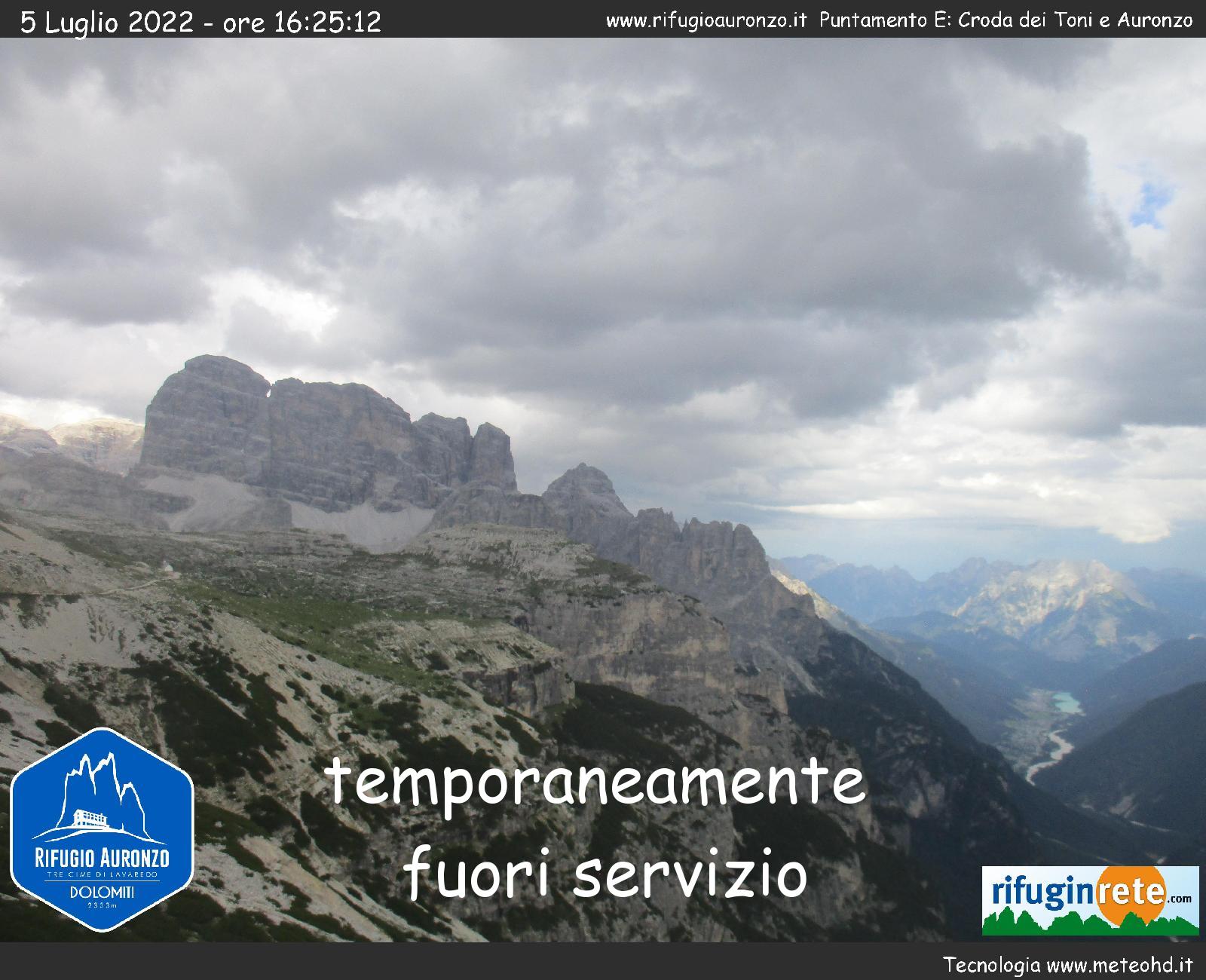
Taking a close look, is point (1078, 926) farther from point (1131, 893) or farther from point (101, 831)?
point (101, 831)

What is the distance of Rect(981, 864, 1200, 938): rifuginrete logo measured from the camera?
62.7 m

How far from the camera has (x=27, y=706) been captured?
62.8 metres

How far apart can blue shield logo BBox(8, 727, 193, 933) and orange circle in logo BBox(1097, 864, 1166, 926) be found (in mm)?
68850

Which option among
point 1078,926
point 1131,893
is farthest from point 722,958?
point 1131,893

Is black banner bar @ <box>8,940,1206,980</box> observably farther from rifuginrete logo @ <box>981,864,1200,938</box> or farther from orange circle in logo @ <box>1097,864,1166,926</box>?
orange circle in logo @ <box>1097,864,1166,926</box>

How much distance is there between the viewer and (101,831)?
137 feet

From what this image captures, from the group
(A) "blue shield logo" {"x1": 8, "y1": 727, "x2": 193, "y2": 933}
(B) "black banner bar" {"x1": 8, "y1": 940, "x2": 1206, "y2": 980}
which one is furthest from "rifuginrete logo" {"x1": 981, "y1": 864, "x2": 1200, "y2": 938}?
(A) "blue shield logo" {"x1": 8, "y1": 727, "x2": 193, "y2": 933}

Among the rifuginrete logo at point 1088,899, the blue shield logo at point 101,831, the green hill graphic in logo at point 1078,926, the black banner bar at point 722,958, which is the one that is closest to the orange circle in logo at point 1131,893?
the rifuginrete logo at point 1088,899

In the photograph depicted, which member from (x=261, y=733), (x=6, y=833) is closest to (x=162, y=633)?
(x=261, y=733)

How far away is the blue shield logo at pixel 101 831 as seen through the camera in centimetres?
3950

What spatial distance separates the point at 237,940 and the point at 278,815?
28.0 m

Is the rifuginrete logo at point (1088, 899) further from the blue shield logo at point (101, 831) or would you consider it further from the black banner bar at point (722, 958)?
the blue shield logo at point (101, 831)

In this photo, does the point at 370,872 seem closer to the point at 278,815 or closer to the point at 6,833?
the point at 278,815

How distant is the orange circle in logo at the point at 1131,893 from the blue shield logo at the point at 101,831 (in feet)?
226
